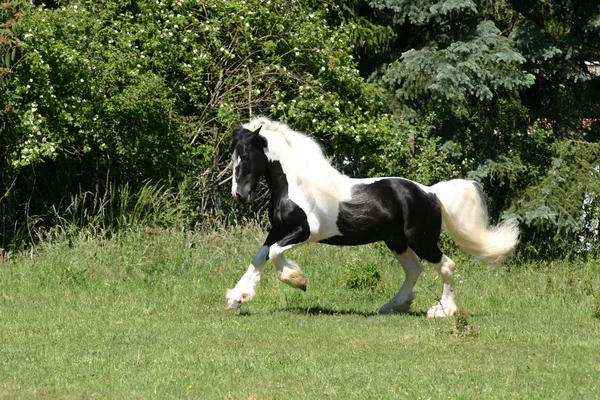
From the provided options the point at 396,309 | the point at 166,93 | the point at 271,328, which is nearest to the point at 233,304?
the point at 271,328

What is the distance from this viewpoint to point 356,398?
693cm

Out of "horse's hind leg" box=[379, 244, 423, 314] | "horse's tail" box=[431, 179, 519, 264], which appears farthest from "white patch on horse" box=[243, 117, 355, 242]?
"horse's tail" box=[431, 179, 519, 264]

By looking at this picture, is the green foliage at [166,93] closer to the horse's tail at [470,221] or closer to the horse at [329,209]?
the horse at [329,209]

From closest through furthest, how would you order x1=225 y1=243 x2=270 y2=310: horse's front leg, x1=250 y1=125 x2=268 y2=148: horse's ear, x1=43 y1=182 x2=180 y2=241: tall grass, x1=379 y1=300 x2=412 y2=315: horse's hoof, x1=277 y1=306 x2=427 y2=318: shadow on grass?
x1=225 y1=243 x2=270 y2=310: horse's front leg
x1=250 y1=125 x2=268 y2=148: horse's ear
x1=277 y1=306 x2=427 y2=318: shadow on grass
x1=379 y1=300 x2=412 y2=315: horse's hoof
x1=43 y1=182 x2=180 y2=241: tall grass

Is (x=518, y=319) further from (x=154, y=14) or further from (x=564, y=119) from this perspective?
(x=154, y=14)

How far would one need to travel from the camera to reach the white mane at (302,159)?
1088 centimetres

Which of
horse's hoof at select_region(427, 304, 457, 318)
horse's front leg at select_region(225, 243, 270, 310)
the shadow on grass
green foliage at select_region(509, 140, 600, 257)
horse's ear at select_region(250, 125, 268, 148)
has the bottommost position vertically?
green foliage at select_region(509, 140, 600, 257)

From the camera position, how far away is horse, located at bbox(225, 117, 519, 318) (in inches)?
425

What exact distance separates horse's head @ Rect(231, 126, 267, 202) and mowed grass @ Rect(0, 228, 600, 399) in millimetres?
1345

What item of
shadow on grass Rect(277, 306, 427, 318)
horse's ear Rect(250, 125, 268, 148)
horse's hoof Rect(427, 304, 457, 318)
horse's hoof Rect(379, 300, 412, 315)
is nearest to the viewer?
horse's ear Rect(250, 125, 268, 148)

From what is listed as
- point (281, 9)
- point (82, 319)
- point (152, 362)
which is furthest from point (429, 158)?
point (152, 362)

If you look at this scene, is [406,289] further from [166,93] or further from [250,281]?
[166,93]

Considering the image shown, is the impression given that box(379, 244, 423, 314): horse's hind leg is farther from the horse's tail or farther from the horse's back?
the horse's tail

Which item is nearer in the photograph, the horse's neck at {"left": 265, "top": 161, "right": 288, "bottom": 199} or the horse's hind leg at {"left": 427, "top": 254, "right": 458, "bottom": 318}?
the horse's neck at {"left": 265, "top": 161, "right": 288, "bottom": 199}
